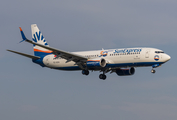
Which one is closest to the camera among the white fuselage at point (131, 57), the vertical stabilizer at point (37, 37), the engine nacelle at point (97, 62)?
the white fuselage at point (131, 57)

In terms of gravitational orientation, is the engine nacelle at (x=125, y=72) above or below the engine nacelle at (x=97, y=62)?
above

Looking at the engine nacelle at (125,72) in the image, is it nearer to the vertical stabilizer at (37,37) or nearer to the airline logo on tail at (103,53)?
the airline logo on tail at (103,53)

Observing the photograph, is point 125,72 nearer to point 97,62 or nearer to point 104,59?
point 104,59

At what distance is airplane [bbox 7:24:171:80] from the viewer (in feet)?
189

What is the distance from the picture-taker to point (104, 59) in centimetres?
6000

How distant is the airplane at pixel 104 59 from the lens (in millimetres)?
57656

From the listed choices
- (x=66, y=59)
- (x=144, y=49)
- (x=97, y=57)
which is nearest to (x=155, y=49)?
(x=144, y=49)

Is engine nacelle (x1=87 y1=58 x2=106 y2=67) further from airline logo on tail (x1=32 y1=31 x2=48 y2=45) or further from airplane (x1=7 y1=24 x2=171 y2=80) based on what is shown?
airline logo on tail (x1=32 y1=31 x2=48 y2=45)

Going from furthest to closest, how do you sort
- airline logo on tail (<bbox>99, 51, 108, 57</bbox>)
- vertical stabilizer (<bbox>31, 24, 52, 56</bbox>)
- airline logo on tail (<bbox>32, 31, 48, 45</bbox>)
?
airline logo on tail (<bbox>32, 31, 48, 45</bbox>), vertical stabilizer (<bbox>31, 24, 52, 56</bbox>), airline logo on tail (<bbox>99, 51, 108, 57</bbox>)

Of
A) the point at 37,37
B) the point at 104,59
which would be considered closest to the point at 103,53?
the point at 104,59

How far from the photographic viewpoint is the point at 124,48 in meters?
60.3

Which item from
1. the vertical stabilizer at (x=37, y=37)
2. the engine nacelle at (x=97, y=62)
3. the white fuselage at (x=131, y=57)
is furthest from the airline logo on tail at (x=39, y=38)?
the engine nacelle at (x=97, y=62)

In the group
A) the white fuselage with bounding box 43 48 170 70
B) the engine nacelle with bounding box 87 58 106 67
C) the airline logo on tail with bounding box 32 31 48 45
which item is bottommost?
the engine nacelle with bounding box 87 58 106 67

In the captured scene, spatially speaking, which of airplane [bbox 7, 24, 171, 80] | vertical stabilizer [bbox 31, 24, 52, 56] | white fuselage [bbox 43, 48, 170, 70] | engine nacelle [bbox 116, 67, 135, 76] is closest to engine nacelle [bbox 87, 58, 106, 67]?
airplane [bbox 7, 24, 171, 80]
